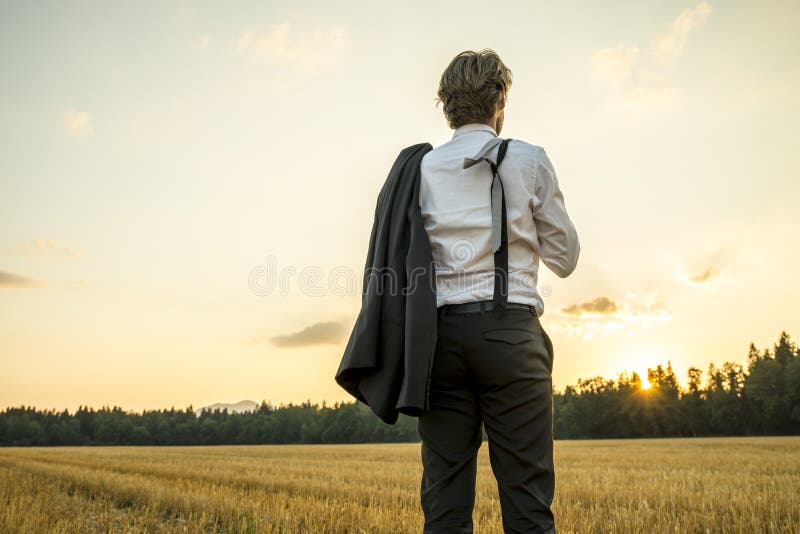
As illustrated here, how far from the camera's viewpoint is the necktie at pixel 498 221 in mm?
2086

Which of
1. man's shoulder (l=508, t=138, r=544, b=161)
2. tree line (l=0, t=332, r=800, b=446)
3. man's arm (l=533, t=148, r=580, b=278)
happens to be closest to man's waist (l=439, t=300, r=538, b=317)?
man's arm (l=533, t=148, r=580, b=278)

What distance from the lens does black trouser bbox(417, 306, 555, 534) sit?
203 centimetres

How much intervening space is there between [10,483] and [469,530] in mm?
12038

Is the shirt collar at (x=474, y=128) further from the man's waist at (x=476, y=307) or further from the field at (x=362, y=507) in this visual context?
the field at (x=362, y=507)

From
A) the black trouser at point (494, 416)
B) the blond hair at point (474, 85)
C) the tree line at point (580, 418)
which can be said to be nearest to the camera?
the black trouser at point (494, 416)

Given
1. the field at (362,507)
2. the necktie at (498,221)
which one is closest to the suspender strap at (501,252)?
the necktie at (498,221)

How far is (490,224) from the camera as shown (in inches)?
86.7

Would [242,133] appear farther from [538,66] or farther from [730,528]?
[730,528]

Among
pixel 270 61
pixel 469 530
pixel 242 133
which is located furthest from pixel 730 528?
pixel 242 133

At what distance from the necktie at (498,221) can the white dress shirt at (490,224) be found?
23 millimetres

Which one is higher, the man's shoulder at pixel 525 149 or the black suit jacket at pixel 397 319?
the man's shoulder at pixel 525 149

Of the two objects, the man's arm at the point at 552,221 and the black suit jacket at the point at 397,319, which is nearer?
the black suit jacket at the point at 397,319

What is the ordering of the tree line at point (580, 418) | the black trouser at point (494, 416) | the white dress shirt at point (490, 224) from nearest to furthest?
the black trouser at point (494, 416)
the white dress shirt at point (490, 224)
the tree line at point (580, 418)

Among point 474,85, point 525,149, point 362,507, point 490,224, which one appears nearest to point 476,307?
point 490,224
